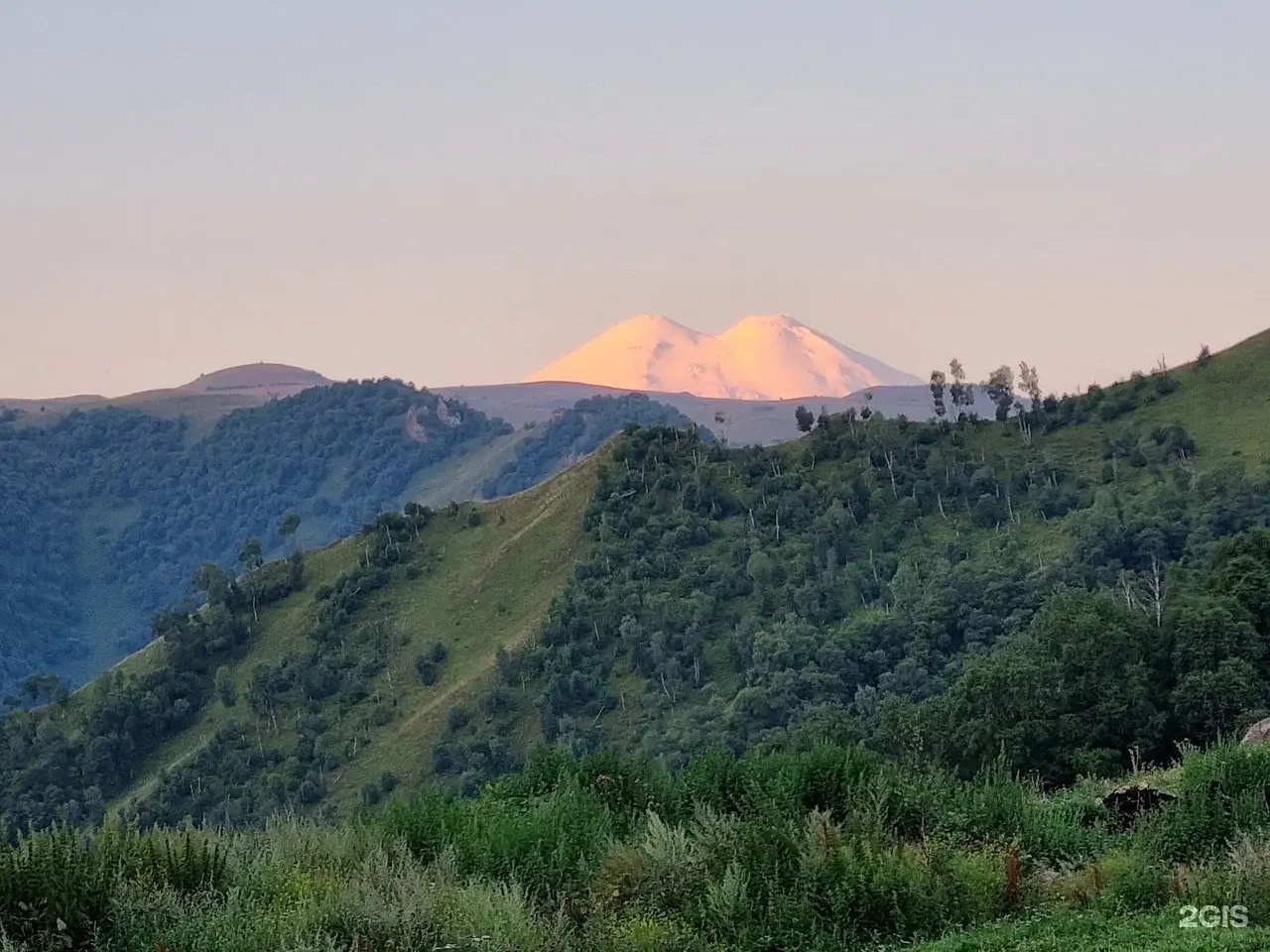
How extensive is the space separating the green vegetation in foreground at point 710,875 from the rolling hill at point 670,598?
5607 cm

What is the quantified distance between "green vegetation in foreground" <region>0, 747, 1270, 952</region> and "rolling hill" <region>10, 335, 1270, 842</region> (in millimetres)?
56068

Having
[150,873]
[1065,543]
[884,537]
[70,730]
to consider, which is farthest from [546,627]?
[150,873]

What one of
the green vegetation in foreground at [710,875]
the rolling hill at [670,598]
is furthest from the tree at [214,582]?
the green vegetation in foreground at [710,875]

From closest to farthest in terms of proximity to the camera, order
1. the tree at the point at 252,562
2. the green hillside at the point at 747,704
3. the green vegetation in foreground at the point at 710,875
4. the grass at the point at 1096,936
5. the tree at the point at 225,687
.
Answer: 1. the grass at the point at 1096,936
2. the green vegetation in foreground at the point at 710,875
3. the green hillside at the point at 747,704
4. the tree at the point at 225,687
5. the tree at the point at 252,562

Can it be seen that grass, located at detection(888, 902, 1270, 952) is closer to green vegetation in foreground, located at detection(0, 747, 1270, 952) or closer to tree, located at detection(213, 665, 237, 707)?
green vegetation in foreground, located at detection(0, 747, 1270, 952)

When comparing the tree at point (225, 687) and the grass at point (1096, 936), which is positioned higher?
the grass at point (1096, 936)

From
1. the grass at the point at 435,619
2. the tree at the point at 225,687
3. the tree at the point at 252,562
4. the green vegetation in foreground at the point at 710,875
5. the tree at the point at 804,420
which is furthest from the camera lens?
the tree at the point at 252,562

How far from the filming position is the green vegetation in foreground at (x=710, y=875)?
46.6 ft

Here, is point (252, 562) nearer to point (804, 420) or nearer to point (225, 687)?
point (225, 687)

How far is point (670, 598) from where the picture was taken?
115 meters

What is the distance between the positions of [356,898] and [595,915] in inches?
101

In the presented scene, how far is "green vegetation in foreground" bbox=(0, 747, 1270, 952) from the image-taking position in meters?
14.2

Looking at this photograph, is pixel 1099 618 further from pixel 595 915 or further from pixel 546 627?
pixel 546 627

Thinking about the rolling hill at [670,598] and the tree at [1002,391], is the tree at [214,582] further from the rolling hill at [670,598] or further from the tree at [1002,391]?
the tree at [1002,391]
